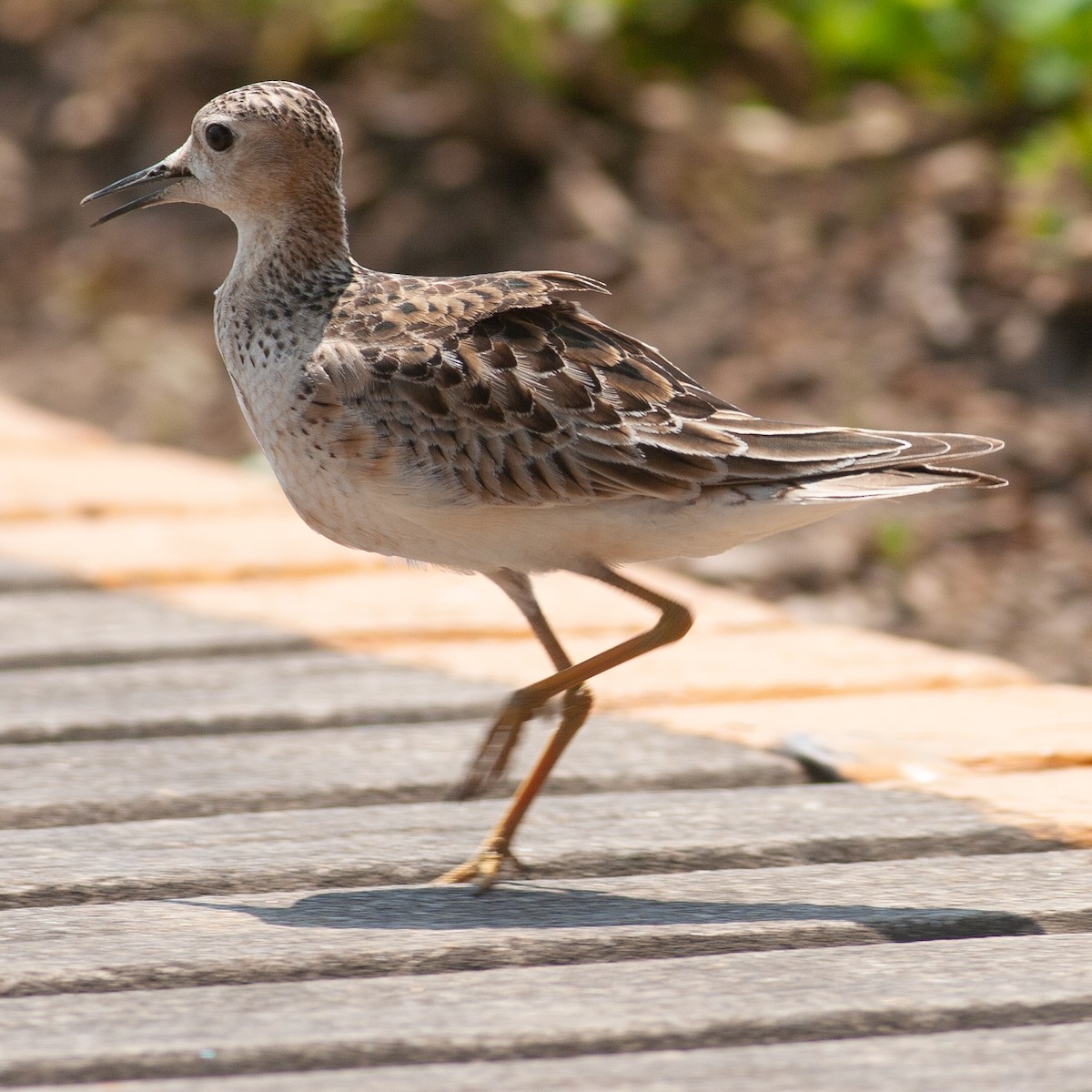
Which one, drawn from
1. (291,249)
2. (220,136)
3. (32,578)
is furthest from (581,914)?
(32,578)

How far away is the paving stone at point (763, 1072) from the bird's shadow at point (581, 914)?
0.54m

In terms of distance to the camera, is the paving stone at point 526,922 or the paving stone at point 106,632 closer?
the paving stone at point 526,922

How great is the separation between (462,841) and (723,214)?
5.28 metres

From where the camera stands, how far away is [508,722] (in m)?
3.90

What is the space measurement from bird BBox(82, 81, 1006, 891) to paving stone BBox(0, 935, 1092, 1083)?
32.8 inches

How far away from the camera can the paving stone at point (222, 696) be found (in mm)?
4551

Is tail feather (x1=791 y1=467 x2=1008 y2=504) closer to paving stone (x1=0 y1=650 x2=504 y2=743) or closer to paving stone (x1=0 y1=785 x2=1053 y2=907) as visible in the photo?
paving stone (x1=0 y1=785 x2=1053 y2=907)

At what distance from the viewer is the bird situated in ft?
13.0

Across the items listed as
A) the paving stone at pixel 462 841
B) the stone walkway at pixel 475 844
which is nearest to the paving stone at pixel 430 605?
the stone walkway at pixel 475 844

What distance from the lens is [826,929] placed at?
10.8 feet

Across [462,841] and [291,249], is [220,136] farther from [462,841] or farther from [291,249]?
[462,841]

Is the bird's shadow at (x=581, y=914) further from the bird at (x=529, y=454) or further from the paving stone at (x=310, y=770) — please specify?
the paving stone at (x=310, y=770)

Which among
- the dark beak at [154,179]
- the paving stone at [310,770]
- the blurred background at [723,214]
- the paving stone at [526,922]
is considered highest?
the blurred background at [723,214]

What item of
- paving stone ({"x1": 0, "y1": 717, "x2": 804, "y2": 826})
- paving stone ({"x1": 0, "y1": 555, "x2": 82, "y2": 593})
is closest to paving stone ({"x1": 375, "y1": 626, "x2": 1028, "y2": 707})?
paving stone ({"x1": 0, "y1": 717, "x2": 804, "y2": 826})
